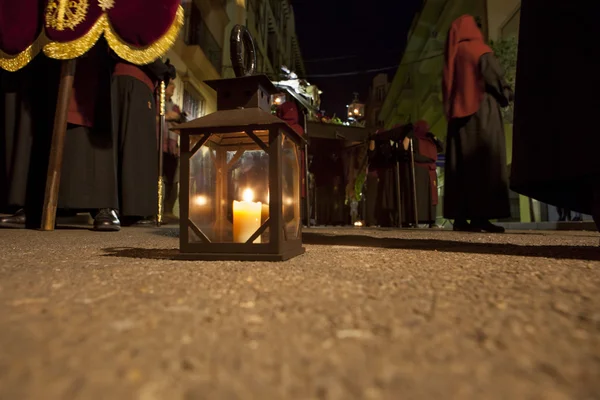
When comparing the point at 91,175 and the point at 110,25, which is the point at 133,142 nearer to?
the point at 91,175

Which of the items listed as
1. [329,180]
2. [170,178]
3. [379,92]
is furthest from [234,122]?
[379,92]

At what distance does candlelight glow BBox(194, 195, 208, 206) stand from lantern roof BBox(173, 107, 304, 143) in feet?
0.48

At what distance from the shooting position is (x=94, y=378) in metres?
0.25

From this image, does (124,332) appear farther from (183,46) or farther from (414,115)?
(414,115)

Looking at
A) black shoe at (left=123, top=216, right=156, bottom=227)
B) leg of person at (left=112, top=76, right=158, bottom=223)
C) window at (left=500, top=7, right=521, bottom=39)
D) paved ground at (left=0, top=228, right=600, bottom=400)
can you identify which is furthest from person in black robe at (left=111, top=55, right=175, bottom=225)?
window at (left=500, top=7, right=521, bottom=39)

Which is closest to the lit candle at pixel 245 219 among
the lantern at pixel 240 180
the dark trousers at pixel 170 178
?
the lantern at pixel 240 180

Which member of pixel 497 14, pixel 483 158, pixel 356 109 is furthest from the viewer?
pixel 356 109

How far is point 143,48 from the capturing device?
162 cm

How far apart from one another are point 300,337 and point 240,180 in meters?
0.60

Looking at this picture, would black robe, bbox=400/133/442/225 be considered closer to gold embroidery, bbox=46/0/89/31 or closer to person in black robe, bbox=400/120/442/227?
person in black robe, bbox=400/120/442/227

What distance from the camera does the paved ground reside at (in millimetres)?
238

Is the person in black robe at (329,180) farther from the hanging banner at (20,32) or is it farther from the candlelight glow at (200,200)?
the candlelight glow at (200,200)

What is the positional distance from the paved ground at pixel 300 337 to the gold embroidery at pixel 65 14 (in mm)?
1447

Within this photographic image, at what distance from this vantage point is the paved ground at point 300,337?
0.24 m
